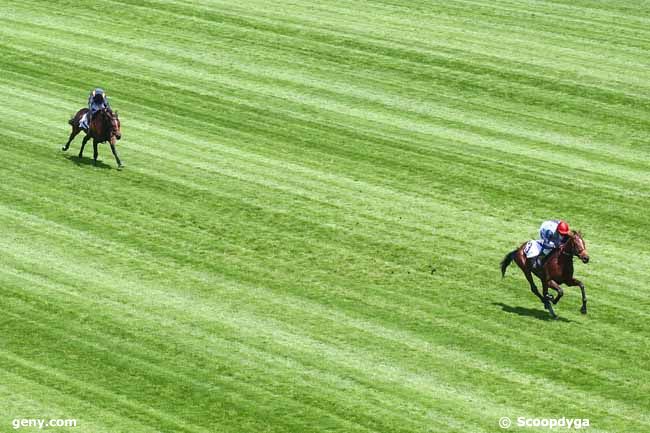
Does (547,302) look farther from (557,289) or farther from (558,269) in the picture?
(558,269)

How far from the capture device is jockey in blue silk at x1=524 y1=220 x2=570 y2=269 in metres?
21.1

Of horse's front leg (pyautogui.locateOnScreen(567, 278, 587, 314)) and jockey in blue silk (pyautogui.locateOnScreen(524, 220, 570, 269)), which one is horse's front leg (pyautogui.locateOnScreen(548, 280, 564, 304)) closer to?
horse's front leg (pyautogui.locateOnScreen(567, 278, 587, 314))

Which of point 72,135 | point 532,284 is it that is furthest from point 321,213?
point 72,135

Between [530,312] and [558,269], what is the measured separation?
1205 millimetres

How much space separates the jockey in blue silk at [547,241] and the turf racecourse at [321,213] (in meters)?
1.11

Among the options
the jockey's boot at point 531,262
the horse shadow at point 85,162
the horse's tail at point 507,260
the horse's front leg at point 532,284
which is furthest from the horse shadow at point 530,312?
the horse shadow at point 85,162

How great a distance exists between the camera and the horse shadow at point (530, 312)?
22.0m

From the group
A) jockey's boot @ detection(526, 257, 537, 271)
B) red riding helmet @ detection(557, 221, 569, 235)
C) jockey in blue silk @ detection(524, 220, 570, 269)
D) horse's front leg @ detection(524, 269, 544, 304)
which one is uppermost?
red riding helmet @ detection(557, 221, 569, 235)

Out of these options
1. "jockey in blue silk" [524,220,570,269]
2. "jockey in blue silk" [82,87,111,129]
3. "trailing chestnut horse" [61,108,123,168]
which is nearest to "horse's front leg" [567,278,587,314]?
"jockey in blue silk" [524,220,570,269]

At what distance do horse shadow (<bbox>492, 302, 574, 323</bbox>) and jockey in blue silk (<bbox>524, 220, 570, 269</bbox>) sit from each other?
36.2 inches

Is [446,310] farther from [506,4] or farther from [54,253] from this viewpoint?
[506,4]

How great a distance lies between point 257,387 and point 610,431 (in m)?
5.21

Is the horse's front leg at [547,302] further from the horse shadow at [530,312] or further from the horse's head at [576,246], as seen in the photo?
the horse's head at [576,246]

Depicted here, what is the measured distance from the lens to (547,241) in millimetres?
21453
